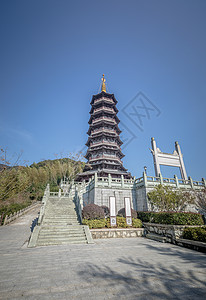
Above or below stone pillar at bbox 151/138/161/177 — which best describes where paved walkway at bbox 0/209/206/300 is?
below

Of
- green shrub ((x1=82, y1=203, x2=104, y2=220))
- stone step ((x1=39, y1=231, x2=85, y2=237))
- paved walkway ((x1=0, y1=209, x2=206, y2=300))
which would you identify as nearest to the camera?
paved walkway ((x1=0, y1=209, x2=206, y2=300))

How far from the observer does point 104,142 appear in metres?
29.4

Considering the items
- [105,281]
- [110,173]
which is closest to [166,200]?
[110,173]

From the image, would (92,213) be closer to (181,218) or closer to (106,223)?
(106,223)

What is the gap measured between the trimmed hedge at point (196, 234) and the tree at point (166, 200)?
6.94 m

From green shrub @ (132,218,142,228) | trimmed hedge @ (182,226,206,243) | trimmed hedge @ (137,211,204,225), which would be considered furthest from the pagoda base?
trimmed hedge @ (182,226,206,243)

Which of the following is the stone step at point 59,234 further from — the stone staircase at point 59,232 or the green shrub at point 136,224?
the green shrub at point 136,224

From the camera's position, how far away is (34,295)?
101 inches

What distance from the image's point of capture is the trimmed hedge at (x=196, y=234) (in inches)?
259

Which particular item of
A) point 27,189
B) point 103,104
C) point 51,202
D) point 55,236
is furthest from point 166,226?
point 27,189

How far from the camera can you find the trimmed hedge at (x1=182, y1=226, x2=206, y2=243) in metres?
6.59

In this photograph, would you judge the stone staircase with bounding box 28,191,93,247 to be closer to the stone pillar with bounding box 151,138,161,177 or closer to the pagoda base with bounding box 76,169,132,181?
the pagoda base with bounding box 76,169,132,181

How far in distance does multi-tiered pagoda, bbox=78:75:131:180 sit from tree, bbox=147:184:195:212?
10.4m

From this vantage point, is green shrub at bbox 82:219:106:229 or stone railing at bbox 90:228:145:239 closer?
stone railing at bbox 90:228:145:239
